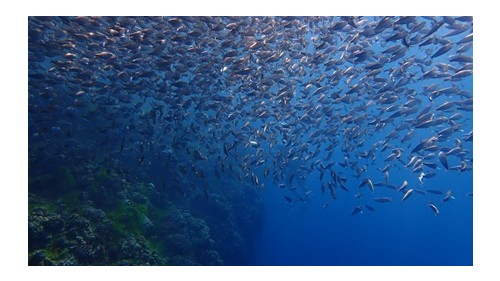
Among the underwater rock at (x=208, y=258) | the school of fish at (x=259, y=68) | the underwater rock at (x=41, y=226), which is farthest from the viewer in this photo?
the underwater rock at (x=208, y=258)

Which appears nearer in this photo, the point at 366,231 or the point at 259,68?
the point at 259,68

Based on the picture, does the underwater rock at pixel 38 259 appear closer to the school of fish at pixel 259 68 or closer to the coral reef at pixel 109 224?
the coral reef at pixel 109 224

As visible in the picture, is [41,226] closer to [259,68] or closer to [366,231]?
[259,68]

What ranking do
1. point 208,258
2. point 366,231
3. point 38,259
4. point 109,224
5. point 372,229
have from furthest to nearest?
point 372,229 → point 366,231 → point 208,258 → point 109,224 → point 38,259

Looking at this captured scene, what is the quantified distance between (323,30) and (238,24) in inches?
84.7

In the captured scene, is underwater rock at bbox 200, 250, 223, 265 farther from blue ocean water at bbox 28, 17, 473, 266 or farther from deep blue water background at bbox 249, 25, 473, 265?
deep blue water background at bbox 249, 25, 473, 265

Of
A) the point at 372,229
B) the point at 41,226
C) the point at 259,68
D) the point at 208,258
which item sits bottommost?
the point at 372,229

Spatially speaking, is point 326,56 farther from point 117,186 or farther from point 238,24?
point 117,186

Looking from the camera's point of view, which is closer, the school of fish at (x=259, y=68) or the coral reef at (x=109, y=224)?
the school of fish at (x=259, y=68)

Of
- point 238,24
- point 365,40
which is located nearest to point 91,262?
point 238,24

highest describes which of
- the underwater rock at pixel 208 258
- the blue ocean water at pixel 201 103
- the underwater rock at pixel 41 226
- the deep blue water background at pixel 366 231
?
the blue ocean water at pixel 201 103

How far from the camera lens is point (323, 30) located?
839cm

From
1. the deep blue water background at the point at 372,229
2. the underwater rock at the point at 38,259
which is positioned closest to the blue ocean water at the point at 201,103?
the underwater rock at the point at 38,259

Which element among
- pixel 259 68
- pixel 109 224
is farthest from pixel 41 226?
pixel 259 68
